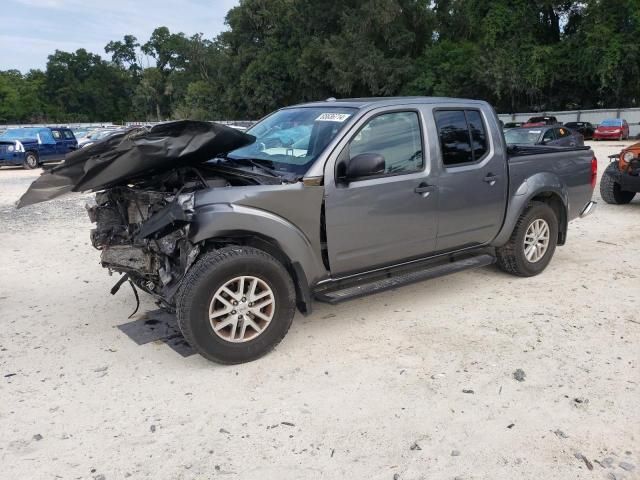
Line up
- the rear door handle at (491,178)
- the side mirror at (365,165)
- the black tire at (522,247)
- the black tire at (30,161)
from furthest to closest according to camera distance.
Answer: the black tire at (30,161), the black tire at (522,247), the rear door handle at (491,178), the side mirror at (365,165)

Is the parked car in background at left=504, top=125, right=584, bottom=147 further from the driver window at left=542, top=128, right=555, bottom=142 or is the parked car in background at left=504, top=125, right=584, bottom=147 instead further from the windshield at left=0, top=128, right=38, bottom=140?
the windshield at left=0, top=128, right=38, bottom=140

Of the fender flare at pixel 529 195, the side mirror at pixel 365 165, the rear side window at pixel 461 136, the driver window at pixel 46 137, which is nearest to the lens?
the side mirror at pixel 365 165

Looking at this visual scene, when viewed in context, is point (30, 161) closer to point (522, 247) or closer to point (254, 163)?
point (254, 163)

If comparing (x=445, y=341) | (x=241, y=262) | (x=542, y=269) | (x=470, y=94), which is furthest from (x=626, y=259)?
(x=470, y=94)

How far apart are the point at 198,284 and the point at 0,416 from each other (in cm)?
145

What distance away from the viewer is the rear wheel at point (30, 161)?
2170cm

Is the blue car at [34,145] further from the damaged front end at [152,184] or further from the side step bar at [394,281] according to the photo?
the side step bar at [394,281]

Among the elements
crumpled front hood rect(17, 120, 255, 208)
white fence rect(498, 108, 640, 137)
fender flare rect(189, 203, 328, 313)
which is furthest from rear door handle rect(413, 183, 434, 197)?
white fence rect(498, 108, 640, 137)

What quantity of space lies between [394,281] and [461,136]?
5.26 feet

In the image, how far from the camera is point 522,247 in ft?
19.6

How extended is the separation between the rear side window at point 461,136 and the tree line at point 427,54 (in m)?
37.3

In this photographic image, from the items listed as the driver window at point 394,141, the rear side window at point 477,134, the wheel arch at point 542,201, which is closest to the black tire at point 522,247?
the wheel arch at point 542,201

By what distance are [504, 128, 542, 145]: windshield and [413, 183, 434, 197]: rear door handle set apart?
9.99 m

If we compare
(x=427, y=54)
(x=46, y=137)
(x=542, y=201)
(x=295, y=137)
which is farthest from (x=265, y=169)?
(x=427, y=54)
